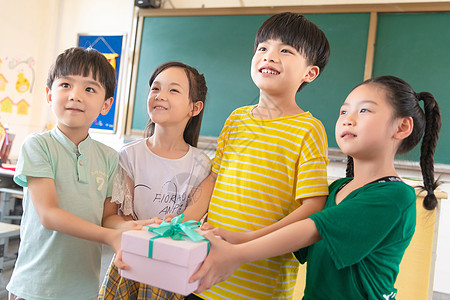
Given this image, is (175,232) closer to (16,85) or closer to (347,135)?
(347,135)

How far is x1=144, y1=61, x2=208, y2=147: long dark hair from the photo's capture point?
105 centimetres

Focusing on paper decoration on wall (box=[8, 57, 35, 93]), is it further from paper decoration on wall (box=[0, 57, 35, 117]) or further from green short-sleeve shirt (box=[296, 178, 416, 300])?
green short-sleeve shirt (box=[296, 178, 416, 300])

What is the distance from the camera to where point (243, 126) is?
944 millimetres

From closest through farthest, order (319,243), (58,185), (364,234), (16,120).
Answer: (364,234) → (319,243) → (58,185) → (16,120)

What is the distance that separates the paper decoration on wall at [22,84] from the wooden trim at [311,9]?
1.38 m

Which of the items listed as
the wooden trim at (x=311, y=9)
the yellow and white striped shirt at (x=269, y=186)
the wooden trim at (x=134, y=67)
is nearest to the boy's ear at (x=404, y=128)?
the yellow and white striped shirt at (x=269, y=186)

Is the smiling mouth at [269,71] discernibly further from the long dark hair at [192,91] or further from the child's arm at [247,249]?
the child's arm at [247,249]

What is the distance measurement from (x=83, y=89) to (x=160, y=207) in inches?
14.3

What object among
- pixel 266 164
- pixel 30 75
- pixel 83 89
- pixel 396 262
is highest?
pixel 30 75

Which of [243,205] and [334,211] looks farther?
[243,205]

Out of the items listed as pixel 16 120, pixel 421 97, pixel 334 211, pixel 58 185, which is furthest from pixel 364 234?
pixel 16 120

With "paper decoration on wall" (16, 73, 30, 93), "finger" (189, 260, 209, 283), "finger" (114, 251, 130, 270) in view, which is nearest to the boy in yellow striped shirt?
"finger" (189, 260, 209, 283)

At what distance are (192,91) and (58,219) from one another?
49 cm

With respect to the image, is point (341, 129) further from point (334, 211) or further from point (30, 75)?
point (30, 75)
